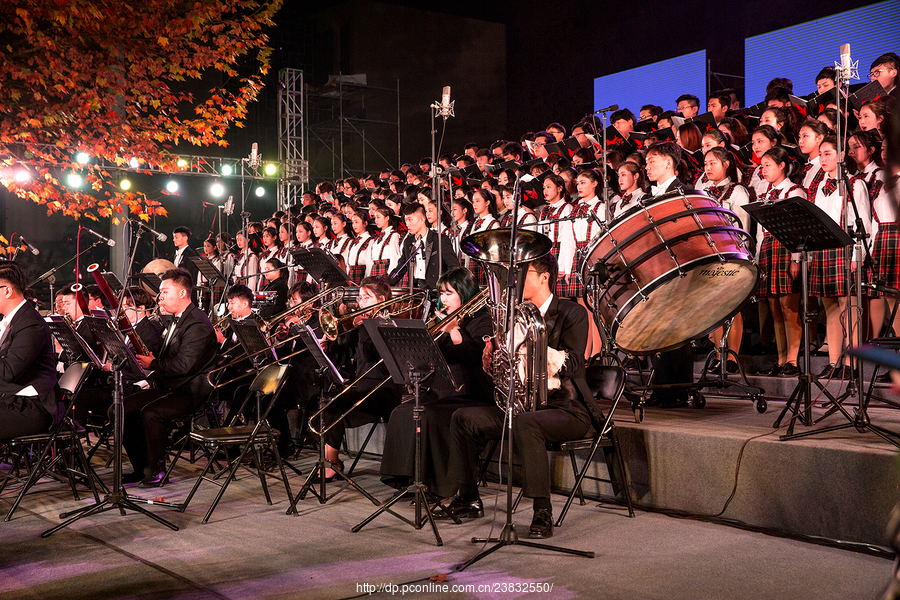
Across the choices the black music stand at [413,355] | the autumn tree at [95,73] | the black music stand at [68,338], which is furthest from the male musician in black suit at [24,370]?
the autumn tree at [95,73]

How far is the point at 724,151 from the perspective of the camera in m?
6.61

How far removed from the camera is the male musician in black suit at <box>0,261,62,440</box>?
17.3ft

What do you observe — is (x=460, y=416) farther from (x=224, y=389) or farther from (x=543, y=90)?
(x=543, y=90)

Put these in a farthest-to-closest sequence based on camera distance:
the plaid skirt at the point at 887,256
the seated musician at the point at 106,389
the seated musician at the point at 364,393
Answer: the seated musician at the point at 106,389
the seated musician at the point at 364,393
the plaid skirt at the point at 887,256

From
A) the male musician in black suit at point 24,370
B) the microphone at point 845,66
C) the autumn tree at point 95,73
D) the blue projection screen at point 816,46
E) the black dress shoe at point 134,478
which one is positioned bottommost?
the black dress shoe at point 134,478

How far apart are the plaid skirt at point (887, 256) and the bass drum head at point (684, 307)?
1455 millimetres

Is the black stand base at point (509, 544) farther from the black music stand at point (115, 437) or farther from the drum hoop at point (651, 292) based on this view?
the black music stand at point (115, 437)

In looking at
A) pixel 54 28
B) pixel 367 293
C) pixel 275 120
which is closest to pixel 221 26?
pixel 54 28

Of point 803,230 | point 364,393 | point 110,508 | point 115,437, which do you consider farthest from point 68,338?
point 803,230

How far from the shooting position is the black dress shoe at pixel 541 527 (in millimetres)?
4199

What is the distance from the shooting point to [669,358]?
573 centimetres

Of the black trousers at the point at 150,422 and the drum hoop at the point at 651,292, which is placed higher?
the drum hoop at the point at 651,292

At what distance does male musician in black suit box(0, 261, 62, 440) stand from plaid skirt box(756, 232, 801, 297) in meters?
5.19

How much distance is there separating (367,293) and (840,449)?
3.32 m
